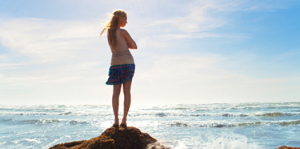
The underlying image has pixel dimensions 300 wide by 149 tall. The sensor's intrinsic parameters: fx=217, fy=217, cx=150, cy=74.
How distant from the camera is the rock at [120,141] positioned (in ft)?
10.5

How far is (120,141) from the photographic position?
131 inches

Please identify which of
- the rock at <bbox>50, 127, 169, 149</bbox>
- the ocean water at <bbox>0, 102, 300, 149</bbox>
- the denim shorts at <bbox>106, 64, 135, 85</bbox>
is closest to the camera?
the rock at <bbox>50, 127, 169, 149</bbox>

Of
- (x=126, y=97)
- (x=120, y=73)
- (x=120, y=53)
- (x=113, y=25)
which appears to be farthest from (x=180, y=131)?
(x=113, y=25)

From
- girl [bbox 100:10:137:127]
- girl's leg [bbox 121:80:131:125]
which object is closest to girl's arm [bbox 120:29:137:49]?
girl [bbox 100:10:137:127]

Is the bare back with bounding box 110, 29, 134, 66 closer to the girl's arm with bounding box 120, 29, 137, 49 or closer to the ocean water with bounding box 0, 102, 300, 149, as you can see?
the girl's arm with bounding box 120, 29, 137, 49

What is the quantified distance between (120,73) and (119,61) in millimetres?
207

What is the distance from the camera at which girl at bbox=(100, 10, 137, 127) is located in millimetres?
3732

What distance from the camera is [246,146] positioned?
5988 millimetres

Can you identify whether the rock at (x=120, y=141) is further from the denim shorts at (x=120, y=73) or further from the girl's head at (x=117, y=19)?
the girl's head at (x=117, y=19)

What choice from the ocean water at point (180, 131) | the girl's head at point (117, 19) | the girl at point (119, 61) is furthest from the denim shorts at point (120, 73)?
the ocean water at point (180, 131)

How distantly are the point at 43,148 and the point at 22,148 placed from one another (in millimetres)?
580

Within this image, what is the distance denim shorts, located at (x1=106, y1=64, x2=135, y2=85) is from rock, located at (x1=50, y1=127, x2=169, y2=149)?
0.80 metres

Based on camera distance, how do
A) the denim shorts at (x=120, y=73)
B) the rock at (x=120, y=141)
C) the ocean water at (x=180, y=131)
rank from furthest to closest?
1. the ocean water at (x=180, y=131)
2. the denim shorts at (x=120, y=73)
3. the rock at (x=120, y=141)

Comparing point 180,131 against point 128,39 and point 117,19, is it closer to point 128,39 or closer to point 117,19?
point 128,39
